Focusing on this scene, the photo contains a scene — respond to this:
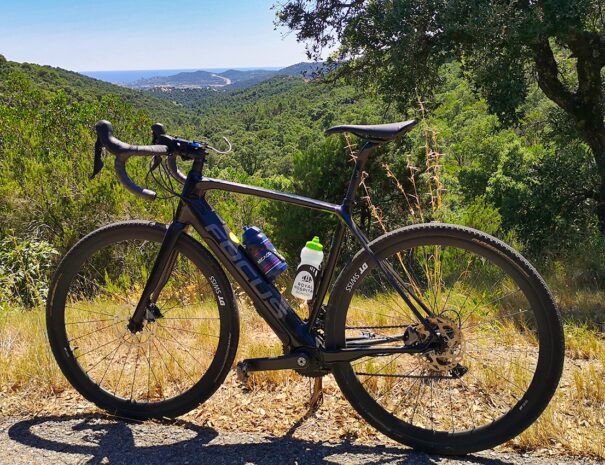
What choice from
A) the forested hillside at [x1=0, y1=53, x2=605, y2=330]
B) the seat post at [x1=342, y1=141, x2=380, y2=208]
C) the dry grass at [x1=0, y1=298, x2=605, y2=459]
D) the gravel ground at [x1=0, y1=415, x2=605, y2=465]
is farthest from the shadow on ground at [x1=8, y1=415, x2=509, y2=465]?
the forested hillside at [x1=0, y1=53, x2=605, y2=330]

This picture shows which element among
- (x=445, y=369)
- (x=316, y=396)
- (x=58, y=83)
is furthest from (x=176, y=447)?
(x=58, y=83)

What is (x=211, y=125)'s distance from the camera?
10912cm

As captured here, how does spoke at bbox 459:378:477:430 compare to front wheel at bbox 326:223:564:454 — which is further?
spoke at bbox 459:378:477:430

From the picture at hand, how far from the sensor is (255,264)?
2488 mm

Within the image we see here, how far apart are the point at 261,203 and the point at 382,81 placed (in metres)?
2.78

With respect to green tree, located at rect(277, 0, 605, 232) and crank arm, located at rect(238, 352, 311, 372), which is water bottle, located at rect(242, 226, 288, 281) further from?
green tree, located at rect(277, 0, 605, 232)

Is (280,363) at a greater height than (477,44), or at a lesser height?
lesser

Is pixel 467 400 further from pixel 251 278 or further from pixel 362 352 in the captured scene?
pixel 251 278

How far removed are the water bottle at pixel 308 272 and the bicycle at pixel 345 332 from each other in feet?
0.13

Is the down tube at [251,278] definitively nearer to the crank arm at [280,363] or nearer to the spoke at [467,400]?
the crank arm at [280,363]

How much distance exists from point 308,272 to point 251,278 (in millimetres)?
265

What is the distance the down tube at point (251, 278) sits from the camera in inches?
96.3

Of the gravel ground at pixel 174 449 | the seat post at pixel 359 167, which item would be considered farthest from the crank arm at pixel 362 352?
the seat post at pixel 359 167

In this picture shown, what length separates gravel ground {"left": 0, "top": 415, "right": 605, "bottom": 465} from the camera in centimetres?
222
